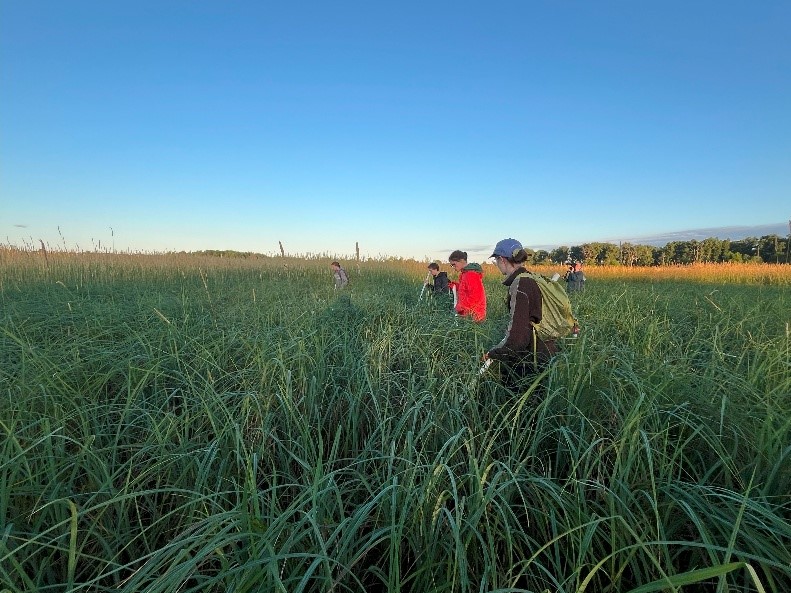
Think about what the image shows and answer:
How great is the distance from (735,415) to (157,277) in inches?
458

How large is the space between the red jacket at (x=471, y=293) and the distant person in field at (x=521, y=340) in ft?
6.25

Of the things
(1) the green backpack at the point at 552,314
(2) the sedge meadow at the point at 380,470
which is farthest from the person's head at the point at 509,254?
(2) the sedge meadow at the point at 380,470

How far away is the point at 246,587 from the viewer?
1006 mm

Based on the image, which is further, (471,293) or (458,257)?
(458,257)

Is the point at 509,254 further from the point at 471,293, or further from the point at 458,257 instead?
the point at 458,257

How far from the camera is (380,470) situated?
180 cm

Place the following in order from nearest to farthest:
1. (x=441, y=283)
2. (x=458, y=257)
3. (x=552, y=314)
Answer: (x=552, y=314), (x=458, y=257), (x=441, y=283)

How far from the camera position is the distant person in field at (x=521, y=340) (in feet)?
8.39

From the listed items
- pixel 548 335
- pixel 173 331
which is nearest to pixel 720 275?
pixel 548 335

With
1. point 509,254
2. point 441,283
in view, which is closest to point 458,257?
point 441,283

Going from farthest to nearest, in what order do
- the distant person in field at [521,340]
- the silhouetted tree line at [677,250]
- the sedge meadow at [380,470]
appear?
the silhouetted tree line at [677,250] → the distant person in field at [521,340] → the sedge meadow at [380,470]

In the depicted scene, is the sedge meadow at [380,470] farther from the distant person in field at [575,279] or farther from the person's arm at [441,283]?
the distant person in field at [575,279]

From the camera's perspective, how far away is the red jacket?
4688 mm

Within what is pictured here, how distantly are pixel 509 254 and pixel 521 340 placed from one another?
68 centimetres
